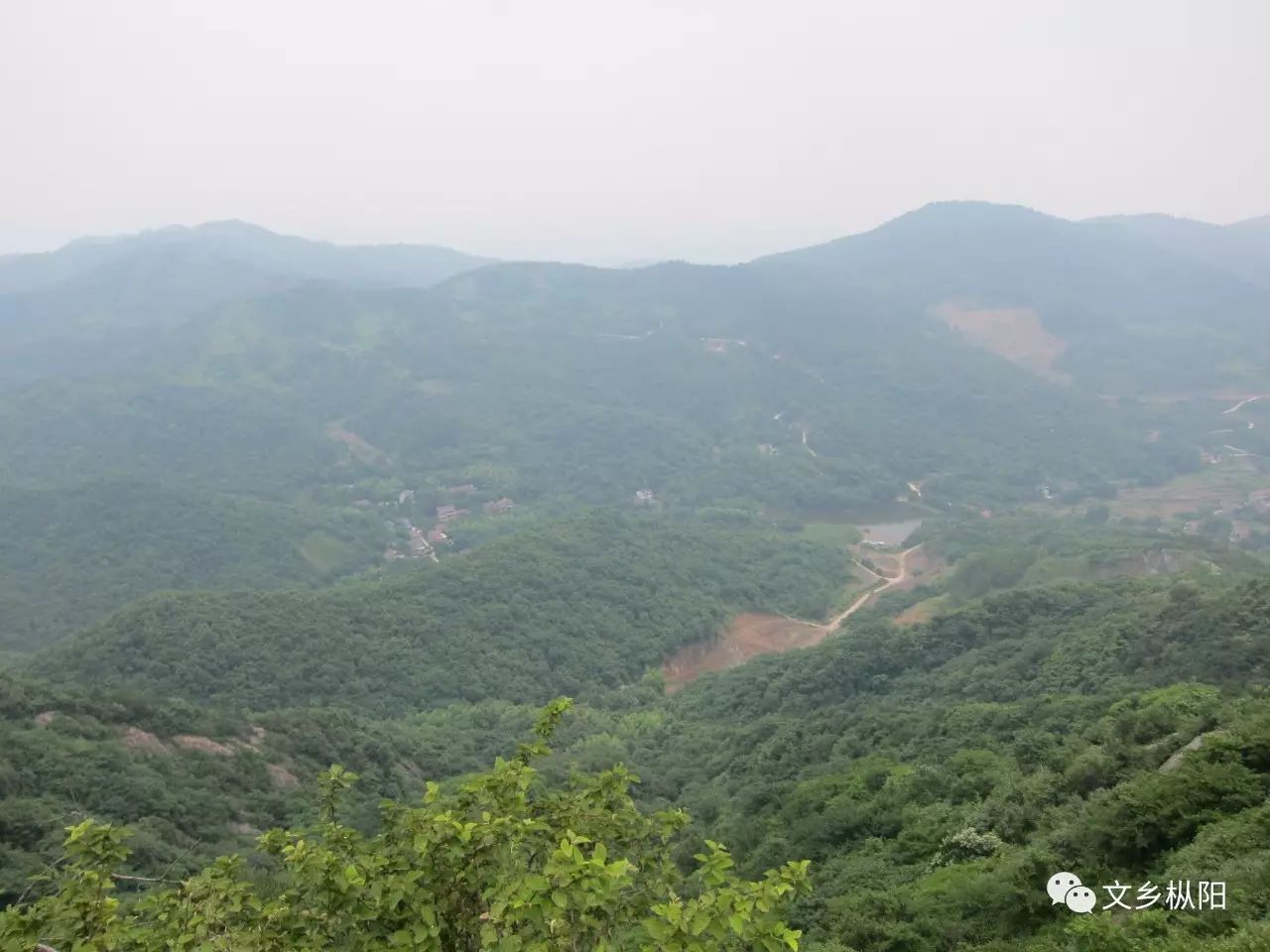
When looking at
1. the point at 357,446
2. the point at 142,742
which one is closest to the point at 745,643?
the point at 142,742

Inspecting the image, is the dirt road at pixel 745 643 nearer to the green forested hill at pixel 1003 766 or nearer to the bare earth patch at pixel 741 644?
the bare earth patch at pixel 741 644

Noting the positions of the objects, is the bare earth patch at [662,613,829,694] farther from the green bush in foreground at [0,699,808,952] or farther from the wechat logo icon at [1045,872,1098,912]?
the green bush in foreground at [0,699,808,952]

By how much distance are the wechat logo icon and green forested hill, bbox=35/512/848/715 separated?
45.5 metres

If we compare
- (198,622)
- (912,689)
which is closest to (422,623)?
(198,622)

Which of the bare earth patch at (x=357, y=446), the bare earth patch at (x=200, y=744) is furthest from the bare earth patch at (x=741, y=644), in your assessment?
the bare earth patch at (x=357, y=446)

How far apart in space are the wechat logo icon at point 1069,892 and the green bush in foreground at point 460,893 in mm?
7326

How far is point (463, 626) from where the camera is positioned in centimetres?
5859

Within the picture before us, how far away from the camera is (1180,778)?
12.2m

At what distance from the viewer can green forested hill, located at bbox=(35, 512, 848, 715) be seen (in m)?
48.2

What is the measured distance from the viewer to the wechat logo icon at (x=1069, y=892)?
1095cm

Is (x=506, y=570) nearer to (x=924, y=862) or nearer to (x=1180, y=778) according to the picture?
(x=924, y=862)

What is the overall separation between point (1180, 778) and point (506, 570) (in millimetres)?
57935

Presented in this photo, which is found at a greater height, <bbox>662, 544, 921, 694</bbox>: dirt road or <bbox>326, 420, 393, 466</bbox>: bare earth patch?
<bbox>326, 420, 393, 466</bbox>: bare earth patch

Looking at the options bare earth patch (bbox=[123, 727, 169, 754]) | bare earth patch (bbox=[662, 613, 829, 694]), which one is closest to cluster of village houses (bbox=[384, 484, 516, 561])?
bare earth patch (bbox=[662, 613, 829, 694])
